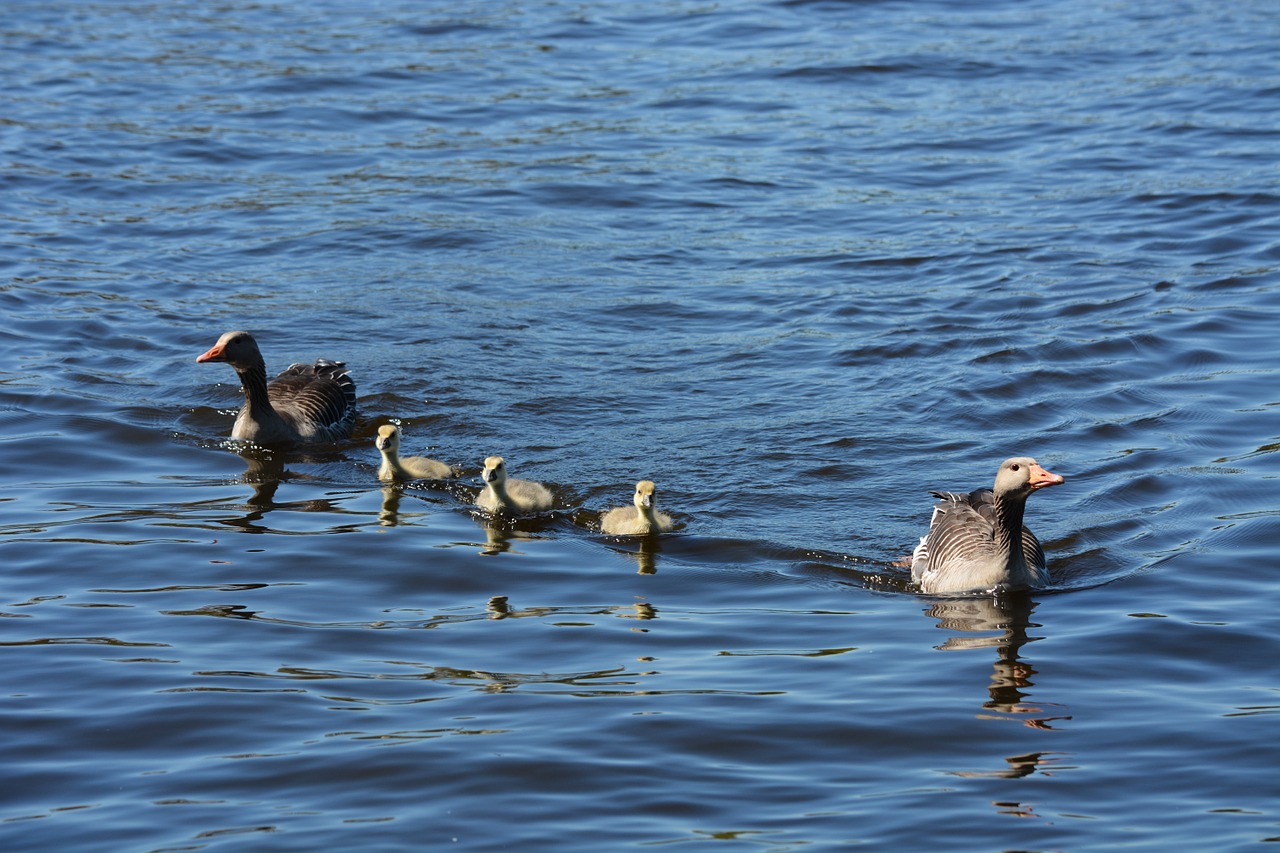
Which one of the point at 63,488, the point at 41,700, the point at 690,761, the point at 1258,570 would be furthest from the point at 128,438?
the point at 1258,570

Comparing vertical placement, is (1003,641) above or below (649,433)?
below

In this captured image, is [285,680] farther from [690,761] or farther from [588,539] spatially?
[588,539]

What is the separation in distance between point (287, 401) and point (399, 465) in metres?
1.99

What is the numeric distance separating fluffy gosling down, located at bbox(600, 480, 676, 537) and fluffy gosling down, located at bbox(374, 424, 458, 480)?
1656 millimetres

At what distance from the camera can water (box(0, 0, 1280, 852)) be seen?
8016 millimetres

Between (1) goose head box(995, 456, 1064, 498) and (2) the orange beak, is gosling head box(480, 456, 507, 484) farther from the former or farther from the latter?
(2) the orange beak

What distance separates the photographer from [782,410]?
14.2 metres

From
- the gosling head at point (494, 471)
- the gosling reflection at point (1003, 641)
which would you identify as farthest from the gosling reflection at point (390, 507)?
the gosling reflection at point (1003, 641)

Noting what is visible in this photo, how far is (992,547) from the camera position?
10.5 metres

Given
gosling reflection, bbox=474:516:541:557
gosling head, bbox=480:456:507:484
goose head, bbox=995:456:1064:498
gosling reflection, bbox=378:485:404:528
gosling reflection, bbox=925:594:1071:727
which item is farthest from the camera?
gosling reflection, bbox=378:485:404:528

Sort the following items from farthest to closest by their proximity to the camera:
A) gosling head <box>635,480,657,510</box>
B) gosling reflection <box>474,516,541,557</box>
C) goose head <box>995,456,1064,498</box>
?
gosling reflection <box>474,516,541,557</box> < gosling head <box>635,480,657,510</box> < goose head <box>995,456,1064,498</box>

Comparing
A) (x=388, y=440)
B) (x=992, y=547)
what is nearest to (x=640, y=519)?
(x=388, y=440)

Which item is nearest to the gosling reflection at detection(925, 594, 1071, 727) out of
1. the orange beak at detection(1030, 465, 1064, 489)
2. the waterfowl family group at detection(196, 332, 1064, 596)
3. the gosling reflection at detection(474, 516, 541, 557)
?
the waterfowl family group at detection(196, 332, 1064, 596)

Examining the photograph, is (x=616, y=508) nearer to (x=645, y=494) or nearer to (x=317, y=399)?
(x=645, y=494)
